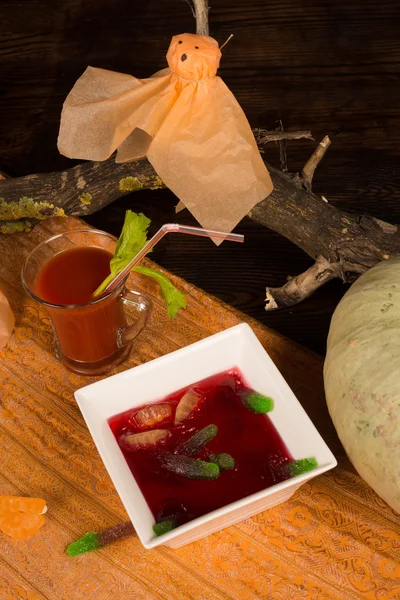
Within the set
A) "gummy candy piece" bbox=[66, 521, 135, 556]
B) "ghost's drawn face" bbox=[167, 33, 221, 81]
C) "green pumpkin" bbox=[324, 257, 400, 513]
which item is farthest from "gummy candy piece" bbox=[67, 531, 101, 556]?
"ghost's drawn face" bbox=[167, 33, 221, 81]

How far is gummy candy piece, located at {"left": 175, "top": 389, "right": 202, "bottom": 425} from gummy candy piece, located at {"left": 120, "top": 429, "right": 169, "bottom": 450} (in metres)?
0.05

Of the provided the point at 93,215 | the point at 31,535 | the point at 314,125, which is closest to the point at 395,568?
the point at 31,535

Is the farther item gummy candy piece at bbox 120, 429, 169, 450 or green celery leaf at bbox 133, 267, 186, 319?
green celery leaf at bbox 133, 267, 186, 319

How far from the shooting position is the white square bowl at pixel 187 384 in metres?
1.26

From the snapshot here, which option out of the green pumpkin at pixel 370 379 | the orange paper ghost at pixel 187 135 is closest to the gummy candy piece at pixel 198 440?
the green pumpkin at pixel 370 379

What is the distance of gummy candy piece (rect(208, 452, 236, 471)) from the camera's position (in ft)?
4.38

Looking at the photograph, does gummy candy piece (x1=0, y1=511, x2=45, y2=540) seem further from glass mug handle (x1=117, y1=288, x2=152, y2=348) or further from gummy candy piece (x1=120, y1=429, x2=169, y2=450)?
glass mug handle (x1=117, y1=288, x2=152, y2=348)

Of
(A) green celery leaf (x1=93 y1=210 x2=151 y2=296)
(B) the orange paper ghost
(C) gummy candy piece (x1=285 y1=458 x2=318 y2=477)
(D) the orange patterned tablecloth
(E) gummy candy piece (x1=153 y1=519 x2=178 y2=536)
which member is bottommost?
(D) the orange patterned tablecloth

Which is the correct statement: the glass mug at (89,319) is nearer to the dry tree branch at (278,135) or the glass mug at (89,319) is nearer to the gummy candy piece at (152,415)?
the gummy candy piece at (152,415)

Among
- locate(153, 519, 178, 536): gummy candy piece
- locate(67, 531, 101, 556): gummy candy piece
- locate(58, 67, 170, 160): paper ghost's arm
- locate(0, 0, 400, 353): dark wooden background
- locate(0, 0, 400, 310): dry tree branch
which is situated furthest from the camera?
locate(0, 0, 400, 353): dark wooden background

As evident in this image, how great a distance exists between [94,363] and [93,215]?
1.62 feet

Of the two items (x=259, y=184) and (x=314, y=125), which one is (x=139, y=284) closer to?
Result: (x=259, y=184)

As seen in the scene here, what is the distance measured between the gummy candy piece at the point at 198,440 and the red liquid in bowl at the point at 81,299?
0.27m

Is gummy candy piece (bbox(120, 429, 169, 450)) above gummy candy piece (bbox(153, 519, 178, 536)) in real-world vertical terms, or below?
above
